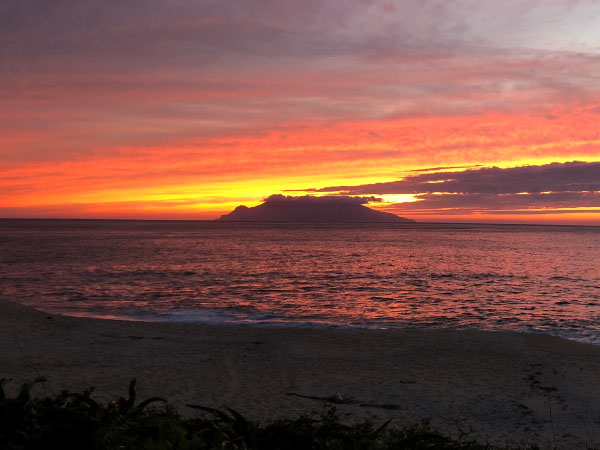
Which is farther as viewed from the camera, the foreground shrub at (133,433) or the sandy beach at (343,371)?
the sandy beach at (343,371)

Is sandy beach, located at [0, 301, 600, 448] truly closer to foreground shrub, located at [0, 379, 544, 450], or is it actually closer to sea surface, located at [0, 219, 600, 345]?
sea surface, located at [0, 219, 600, 345]

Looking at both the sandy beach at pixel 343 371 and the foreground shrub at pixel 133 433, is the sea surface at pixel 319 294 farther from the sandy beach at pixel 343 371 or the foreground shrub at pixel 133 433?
the foreground shrub at pixel 133 433

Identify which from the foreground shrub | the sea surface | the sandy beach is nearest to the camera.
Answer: the foreground shrub

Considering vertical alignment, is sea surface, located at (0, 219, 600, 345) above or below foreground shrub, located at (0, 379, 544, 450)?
below

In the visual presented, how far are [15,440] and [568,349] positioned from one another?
1884 centimetres

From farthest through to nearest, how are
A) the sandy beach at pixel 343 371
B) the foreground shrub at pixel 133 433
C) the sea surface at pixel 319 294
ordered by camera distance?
the sea surface at pixel 319 294 → the sandy beach at pixel 343 371 → the foreground shrub at pixel 133 433

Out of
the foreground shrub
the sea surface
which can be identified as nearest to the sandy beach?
the sea surface

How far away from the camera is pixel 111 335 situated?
1953 cm

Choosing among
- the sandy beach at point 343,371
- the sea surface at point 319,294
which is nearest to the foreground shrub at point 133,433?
the sandy beach at point 343,371

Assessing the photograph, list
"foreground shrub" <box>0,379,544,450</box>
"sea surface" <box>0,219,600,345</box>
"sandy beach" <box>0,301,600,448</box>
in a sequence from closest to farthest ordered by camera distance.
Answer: "foreground shrub" <box>0,379,544,450</box>
"sandy beach" <box>0,301,600,448</box>
"sea surface" <box>0,219,600,345</box>

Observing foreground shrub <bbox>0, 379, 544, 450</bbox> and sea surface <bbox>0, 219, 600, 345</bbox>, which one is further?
sea surface <bbox>0, 219, 600, 345</bbox>

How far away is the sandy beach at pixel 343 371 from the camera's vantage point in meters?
11.1

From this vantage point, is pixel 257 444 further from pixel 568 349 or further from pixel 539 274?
pixel 539 274

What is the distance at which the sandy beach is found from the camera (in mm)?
11094
